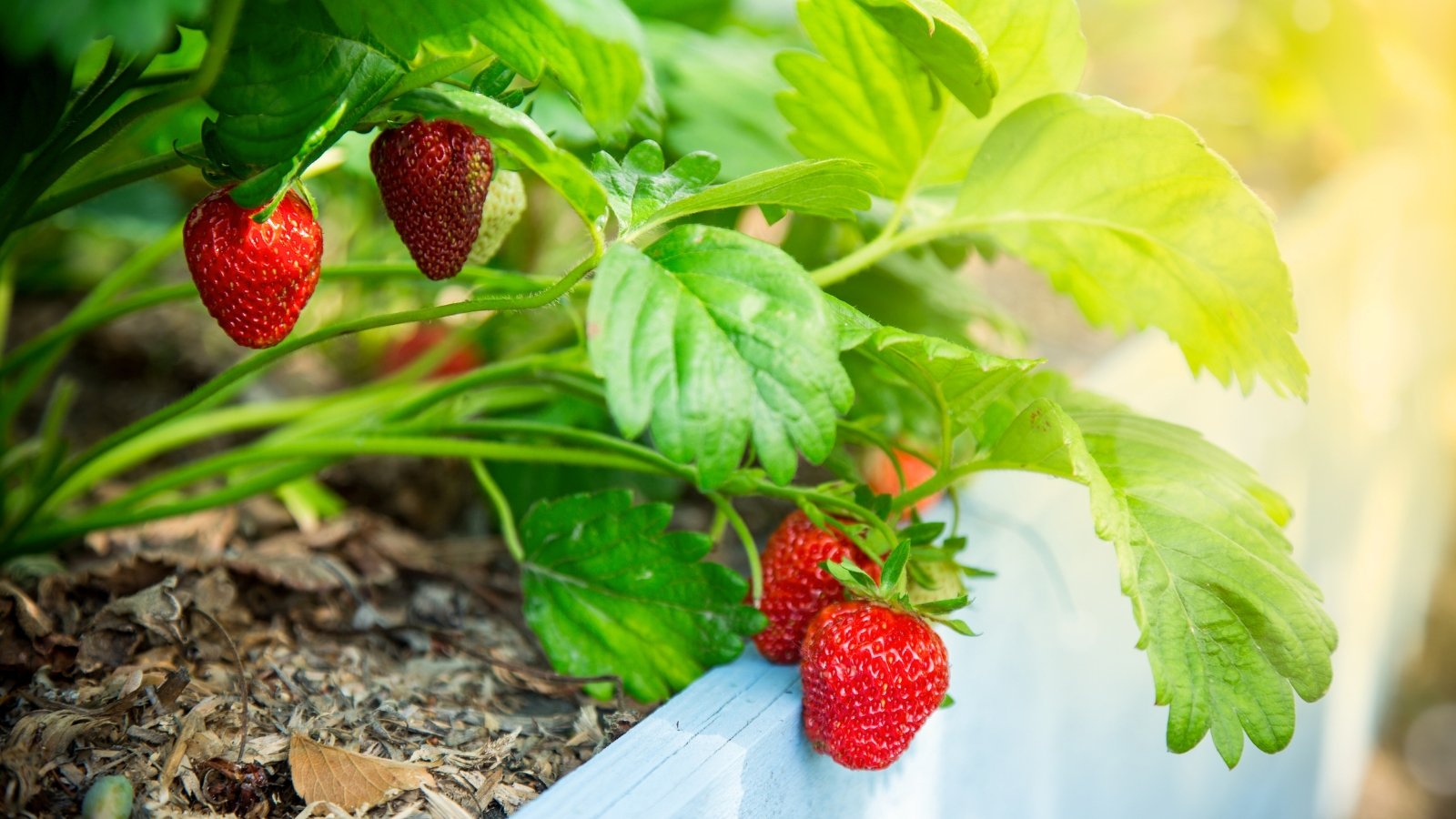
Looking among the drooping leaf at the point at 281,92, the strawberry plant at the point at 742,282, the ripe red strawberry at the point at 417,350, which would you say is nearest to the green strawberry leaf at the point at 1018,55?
the strawberry plant at the point at 742,282

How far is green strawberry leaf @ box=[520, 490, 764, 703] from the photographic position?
69 cm

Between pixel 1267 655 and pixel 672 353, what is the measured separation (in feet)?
1.14

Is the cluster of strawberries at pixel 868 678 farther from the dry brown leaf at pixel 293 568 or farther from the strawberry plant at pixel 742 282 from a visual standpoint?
the dry brown leaf at pixel 293 568

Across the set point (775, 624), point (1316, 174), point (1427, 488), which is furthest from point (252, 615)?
point (1427, 488)

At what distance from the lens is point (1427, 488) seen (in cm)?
260

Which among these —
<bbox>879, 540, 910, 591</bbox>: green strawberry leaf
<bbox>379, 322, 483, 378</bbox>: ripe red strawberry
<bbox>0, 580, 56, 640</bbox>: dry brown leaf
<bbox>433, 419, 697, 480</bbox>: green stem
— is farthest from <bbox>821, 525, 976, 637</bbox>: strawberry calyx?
<bbox>379, 322, 483, 378</bbox>: ripe red strawberry

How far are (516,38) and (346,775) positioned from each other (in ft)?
1.32

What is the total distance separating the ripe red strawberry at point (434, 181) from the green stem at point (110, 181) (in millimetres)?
95

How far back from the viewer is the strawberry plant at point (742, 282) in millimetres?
485

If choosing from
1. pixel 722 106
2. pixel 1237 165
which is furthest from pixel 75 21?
pixel 1237 165

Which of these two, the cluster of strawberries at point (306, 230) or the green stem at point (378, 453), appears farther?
the green stem at point (378, 453)

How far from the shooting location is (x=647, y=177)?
54 cm

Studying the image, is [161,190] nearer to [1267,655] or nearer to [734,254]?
[734,254]

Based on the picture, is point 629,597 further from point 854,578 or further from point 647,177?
point 647,177
